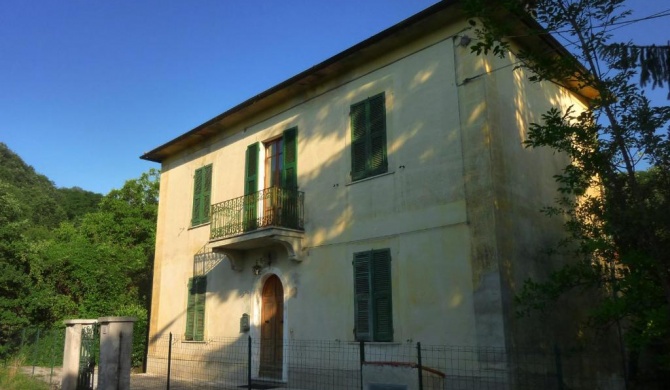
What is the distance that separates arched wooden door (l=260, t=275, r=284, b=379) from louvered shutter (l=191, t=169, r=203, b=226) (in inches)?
143

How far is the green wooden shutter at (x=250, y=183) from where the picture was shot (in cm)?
1273

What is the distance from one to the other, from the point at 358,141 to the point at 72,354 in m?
7.04

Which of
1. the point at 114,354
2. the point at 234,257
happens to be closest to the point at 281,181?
the point at 234,257

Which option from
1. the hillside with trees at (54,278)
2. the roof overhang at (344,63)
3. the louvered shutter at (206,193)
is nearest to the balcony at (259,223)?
the louvered shutter at (206,193)

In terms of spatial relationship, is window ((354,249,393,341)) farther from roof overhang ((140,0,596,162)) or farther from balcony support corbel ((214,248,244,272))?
roof overhang ((140,0,596,162))

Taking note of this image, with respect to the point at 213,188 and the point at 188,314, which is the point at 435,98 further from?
the point at 188,314

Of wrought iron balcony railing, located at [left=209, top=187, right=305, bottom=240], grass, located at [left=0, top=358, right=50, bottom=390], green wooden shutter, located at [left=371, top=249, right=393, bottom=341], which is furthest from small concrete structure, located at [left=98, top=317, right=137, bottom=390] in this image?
green wooden shutter, located at [left=371, top=249, right=393, bottom=341]

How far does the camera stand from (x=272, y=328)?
1256 centimetres

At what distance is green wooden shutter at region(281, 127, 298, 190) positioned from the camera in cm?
1273

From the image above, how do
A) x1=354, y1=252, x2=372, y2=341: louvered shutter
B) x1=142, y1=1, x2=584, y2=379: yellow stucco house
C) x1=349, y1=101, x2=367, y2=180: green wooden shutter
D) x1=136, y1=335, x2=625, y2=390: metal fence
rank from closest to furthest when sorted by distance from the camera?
x1=136, y1=335, x2=625, y2=390: metal fence < x1=142, y1=1, x2=584, y2=379: yellow stucco house < x1=354, y1=252, x2=372, y2=341: louvered shutter < x1=349, y1=101, x2=367, y2=180: green wooden shutter

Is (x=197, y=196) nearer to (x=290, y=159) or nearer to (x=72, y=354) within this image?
(x=290, y=159)

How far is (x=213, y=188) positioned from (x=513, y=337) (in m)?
9.24

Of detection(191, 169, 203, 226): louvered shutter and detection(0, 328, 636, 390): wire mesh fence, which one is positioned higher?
detection(191, 169, 203, 226): louvered shutter

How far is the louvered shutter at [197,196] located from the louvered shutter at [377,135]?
6324 millimetres
